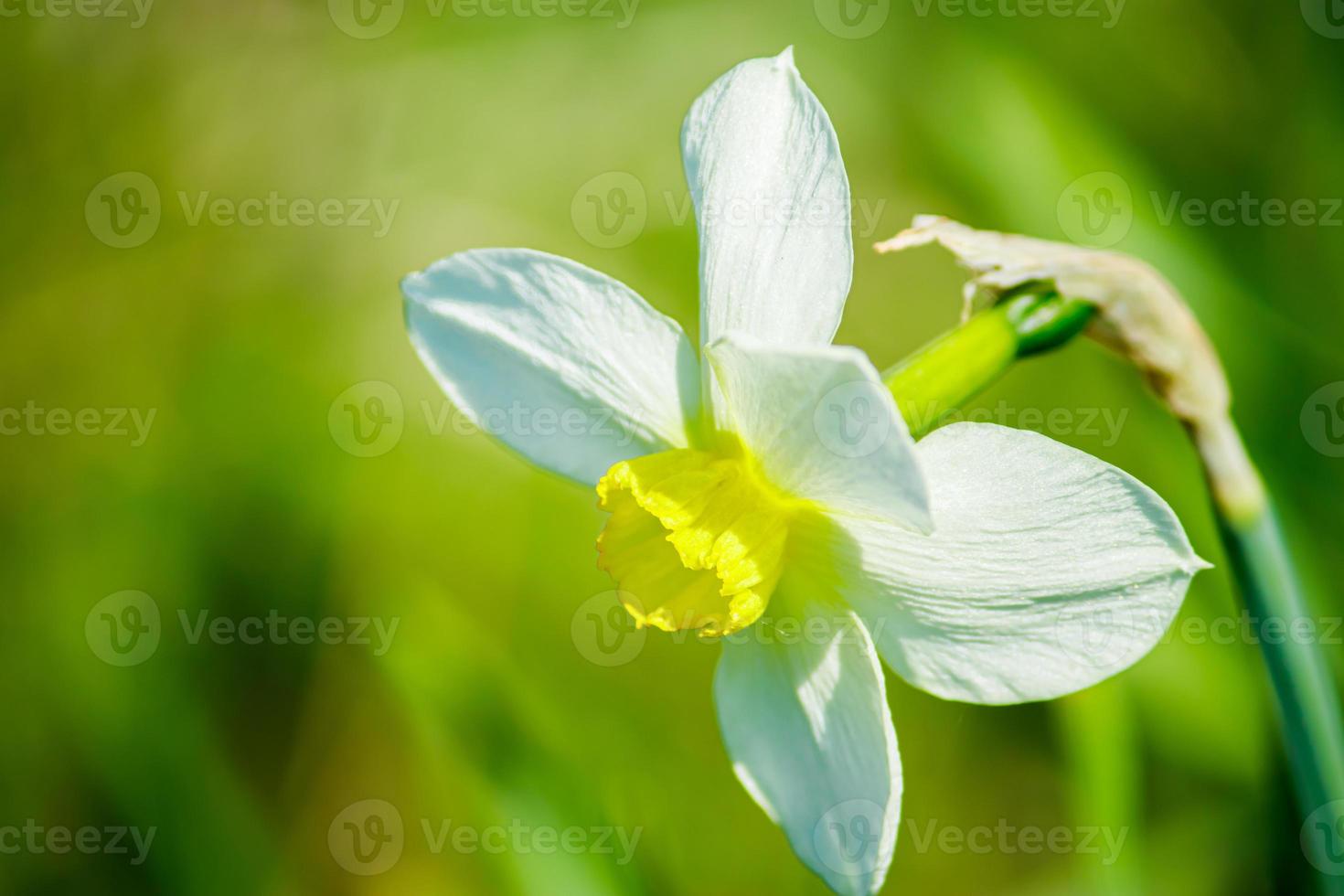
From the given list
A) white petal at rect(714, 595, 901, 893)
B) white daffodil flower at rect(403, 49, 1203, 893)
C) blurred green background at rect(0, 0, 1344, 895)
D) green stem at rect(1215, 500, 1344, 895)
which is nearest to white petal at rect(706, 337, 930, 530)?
white daffodil flower at rect(403, 49, 1203, 893)

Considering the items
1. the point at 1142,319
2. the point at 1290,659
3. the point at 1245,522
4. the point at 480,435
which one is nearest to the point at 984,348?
the point at 1142,319

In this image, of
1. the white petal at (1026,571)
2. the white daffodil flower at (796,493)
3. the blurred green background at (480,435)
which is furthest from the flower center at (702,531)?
the blurred green background at (480,435)

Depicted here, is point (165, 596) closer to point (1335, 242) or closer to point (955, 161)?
point (955, 161)

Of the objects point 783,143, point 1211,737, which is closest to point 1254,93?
point 1211,737

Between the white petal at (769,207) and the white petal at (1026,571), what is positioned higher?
the white petal at (769,207)

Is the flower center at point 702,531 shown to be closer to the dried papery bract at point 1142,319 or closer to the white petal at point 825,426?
the white petal at point 825,426

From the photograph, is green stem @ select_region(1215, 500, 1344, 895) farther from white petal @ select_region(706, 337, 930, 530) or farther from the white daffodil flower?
white petal @ select_region(706, 337, 930, 530)
